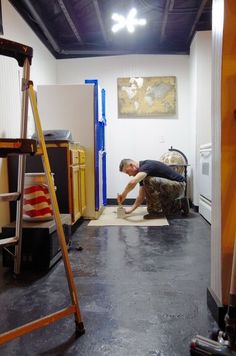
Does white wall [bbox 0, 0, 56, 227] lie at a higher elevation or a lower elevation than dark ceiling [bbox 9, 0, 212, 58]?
lower

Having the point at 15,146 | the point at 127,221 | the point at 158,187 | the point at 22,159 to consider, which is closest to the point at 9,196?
the point at 22,159

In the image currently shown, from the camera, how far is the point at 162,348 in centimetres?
114

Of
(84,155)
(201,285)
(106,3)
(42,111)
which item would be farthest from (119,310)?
(106,3)

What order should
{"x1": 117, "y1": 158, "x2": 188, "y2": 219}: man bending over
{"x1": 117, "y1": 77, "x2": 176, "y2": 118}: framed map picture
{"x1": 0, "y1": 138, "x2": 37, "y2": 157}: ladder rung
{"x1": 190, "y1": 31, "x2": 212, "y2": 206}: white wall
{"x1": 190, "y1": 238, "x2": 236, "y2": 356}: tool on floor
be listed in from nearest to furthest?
{"x1": 190, "y1": 238, "x2": 236, "y2": 356}: tool on floor → {"x1": 0, "y1": 138, "x2": 37, "y2": 157}: ladder rung → {"x1": 117, "y1": 158, "x2": 188, "y2": 219}: man bending over → {"x1": 190, "y1": 31, "x2": 212, "y2": 206}: white wall → {"x1": 117, "y1": 77, "x2": 176, "y2": 118}: framed map picture

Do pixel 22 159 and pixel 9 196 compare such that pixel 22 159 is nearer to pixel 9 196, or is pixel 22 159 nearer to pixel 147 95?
pixel 9 196

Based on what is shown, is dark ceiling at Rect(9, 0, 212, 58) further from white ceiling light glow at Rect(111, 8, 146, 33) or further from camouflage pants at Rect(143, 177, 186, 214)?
camouflage pants at Rect(143, 177, 186, 214)

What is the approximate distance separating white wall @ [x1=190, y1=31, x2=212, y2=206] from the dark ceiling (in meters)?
0.20

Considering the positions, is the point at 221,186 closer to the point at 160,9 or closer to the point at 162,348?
the point at 162,348

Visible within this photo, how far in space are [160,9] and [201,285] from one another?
3097 mm

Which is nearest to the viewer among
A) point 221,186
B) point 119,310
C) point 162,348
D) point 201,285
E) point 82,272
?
point 162,348

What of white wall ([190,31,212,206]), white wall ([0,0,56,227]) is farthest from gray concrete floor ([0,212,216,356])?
white wall ([190,31,212,206])

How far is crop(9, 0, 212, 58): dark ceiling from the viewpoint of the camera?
11.1 ft

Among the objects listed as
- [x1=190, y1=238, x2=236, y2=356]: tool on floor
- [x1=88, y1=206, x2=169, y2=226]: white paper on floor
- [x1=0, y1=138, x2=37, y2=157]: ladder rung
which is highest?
[x1=0, y1=138, x2=37, y2=157]: ladder rung

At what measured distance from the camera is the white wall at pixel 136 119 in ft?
15.6
